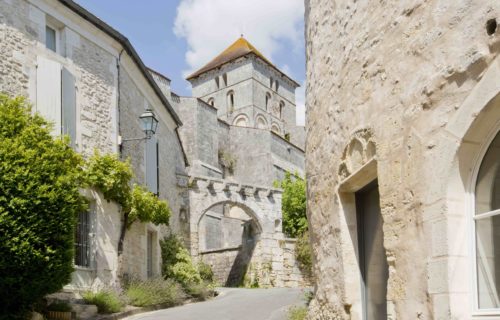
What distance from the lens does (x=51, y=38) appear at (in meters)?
13.3

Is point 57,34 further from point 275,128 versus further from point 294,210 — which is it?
point 275,128

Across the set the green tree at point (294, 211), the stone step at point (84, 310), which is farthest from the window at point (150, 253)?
the green tree at point (294, 211)

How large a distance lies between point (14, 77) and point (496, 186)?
393 inches

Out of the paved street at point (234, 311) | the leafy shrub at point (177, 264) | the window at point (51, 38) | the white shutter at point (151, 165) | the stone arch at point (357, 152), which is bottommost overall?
the paved street at point (234, 311)

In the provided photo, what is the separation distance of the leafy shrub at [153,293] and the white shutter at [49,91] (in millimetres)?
3839

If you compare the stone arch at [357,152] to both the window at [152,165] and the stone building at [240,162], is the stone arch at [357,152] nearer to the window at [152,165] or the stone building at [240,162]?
the window at [152,165]

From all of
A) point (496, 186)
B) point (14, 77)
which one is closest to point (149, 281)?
point (14, 77)

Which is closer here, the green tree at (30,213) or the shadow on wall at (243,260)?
the green tree at (30,213)

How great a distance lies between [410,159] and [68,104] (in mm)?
9949

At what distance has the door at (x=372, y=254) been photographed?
5426 millimetres

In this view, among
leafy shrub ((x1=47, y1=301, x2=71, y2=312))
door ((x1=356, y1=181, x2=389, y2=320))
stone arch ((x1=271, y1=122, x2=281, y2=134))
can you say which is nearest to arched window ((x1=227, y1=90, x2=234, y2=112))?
stone arch ((x1=271, y1=122, x2=281, y2=134))

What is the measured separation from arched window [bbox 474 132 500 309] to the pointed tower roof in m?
52.8

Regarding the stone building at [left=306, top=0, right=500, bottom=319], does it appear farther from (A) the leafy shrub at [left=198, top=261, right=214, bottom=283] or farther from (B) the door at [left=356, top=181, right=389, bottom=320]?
(A) the leafy shrub at [left=198, top=261, right=214, bottom=283]

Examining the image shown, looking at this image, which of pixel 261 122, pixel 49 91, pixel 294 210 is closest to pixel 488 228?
pixel 49 91
